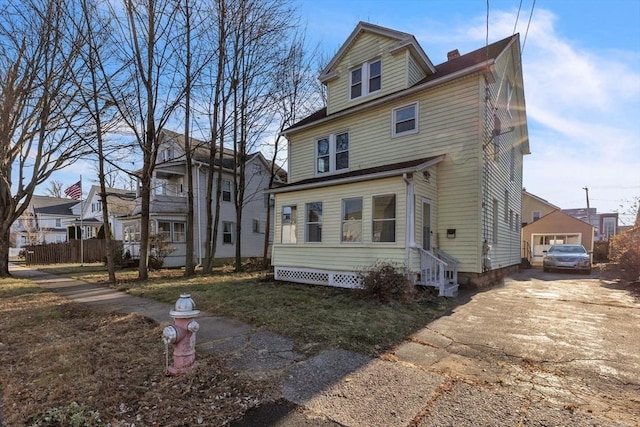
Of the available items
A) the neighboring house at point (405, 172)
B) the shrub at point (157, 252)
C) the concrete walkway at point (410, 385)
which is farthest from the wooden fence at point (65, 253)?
the concrete walkway at point (410, 385)

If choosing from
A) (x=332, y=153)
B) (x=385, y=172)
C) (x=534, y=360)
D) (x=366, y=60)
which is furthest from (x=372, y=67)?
(x=534, y=360)

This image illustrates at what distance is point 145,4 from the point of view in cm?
1199

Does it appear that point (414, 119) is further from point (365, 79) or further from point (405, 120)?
point (365, 79)

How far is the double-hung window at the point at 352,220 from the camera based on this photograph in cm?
1072

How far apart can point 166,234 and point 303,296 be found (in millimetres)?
13986

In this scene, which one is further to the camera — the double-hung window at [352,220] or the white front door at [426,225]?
the double-hung window at [352,220]

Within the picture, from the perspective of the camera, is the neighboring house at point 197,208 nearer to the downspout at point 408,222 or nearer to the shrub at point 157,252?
the shrub at point 157,252

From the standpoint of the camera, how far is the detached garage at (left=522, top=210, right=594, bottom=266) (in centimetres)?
2492

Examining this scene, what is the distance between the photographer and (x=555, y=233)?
26.0 m

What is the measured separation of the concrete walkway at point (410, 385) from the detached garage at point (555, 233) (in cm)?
2259

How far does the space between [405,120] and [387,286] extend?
6267 mm

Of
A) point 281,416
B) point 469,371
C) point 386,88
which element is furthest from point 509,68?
point 281,416

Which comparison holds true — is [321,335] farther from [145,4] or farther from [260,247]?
[260,247]

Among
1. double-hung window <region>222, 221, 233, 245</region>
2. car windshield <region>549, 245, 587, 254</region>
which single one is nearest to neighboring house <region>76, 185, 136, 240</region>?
double-hung window <region>222, 221, 233, 245</region>
